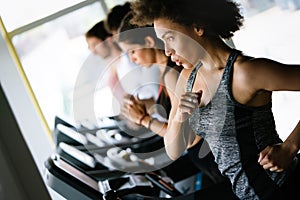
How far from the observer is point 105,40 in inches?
62.9

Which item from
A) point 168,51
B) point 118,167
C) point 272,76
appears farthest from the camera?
point 118,167

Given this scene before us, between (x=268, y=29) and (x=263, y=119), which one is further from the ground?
(x=268, y=29)

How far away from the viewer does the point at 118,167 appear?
1663 mm

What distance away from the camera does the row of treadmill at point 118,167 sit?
1574mm

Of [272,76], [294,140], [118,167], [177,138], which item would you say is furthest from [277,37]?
[118,167]

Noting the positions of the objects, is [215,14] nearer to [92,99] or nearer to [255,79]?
[255,79]

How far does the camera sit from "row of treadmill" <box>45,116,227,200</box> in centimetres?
157

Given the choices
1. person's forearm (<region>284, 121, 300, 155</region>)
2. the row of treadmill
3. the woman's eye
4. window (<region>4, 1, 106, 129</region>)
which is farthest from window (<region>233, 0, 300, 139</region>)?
window (<region>4, 1, 106, 129</region>)

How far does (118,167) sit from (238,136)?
398 millimetres

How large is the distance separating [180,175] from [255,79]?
37 cm

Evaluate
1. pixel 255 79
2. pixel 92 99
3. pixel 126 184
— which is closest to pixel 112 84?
pixel 92 99

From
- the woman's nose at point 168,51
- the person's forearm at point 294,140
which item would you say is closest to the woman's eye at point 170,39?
the woman's nose at point 168,51

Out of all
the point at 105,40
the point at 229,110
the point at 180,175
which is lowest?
the point at 180,175

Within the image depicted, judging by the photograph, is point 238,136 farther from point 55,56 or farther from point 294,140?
point 55,56
